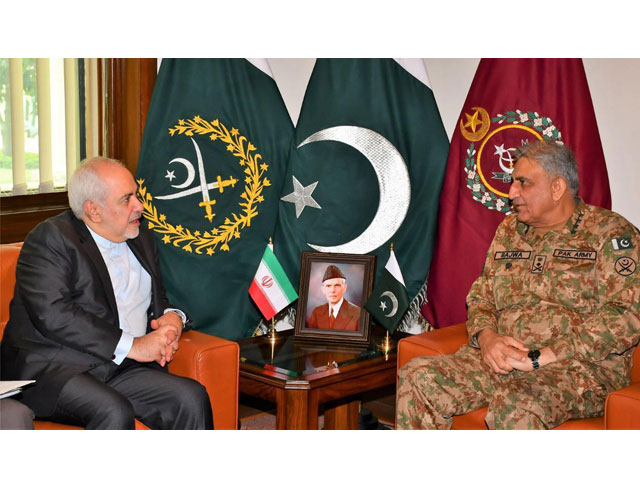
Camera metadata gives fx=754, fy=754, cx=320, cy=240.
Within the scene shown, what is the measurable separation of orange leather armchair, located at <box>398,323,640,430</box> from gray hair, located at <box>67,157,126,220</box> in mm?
1277

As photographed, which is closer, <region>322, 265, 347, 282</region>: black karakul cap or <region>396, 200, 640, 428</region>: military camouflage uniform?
<region>396, 200, 640, 428</region>: military camouflage uniform

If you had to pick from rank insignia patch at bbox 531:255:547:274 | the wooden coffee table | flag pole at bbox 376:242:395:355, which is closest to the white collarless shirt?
the wooden coffee table

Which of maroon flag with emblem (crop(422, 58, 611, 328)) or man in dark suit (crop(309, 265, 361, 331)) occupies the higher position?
maroon flag with emblem (crop(422, 58, 611, 328))

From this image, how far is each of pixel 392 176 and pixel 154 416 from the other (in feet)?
Answer: 5.16

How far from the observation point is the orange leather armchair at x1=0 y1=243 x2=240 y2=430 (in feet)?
9.07

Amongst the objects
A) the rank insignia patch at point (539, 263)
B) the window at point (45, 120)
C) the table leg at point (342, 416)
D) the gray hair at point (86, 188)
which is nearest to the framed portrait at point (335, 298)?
→ the table leg at point (342, 416)

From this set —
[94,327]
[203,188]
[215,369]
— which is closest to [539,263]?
Answer: [215,369]

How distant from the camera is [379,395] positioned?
Result: 4000 mm

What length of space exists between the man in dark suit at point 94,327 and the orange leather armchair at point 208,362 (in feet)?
0.23

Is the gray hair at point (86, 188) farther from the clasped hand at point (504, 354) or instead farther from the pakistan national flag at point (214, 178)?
the clasped hand at point (504, 354)

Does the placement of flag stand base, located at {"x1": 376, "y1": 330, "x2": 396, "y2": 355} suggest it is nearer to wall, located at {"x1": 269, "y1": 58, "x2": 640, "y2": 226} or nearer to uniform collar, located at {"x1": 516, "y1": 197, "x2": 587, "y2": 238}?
uniform collar, located at {"x1": 516, "y1": 197, "x2": 587, "y2": 238}

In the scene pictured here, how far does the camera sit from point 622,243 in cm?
271
